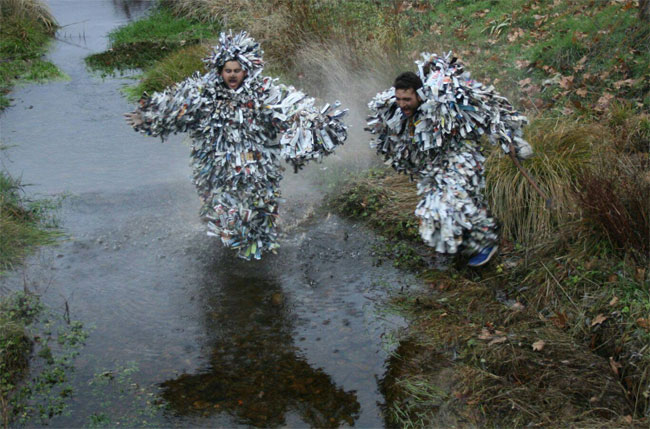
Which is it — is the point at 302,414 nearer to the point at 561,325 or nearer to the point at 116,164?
the point at 561,325

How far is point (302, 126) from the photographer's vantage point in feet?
19.3

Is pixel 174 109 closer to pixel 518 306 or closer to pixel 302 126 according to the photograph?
pixel 302 126

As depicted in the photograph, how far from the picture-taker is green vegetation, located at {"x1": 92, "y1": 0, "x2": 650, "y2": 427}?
4.41m

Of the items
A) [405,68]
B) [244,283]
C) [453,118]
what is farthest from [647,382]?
[405,68]

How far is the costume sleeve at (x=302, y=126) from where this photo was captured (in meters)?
5.82

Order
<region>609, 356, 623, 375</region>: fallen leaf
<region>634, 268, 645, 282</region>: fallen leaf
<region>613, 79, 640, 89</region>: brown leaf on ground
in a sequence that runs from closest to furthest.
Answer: <region>609, 356, 623, 375</region>: fallen leaf < <region>634, 268, 645, 282</region>: fallen leaf < <region>613, 79, 640, 89</region>: brown leaf on ground

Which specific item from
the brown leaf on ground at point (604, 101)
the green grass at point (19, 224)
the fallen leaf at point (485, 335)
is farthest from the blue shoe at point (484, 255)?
the green grass at point (19, 224)

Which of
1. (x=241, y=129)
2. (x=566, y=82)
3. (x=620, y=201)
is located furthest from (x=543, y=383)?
(x=566, y=82)

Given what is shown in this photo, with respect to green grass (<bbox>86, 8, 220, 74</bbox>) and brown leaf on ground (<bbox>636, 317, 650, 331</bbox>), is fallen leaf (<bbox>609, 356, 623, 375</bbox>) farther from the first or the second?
green grass (<bbox>86, 8, 220, 74</bbox>)

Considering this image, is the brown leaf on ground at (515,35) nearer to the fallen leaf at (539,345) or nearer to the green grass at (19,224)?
the green grass at (19,224)

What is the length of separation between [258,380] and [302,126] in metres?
2.06

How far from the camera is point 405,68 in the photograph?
885cm

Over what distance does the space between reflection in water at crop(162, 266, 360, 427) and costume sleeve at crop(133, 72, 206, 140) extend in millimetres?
1534

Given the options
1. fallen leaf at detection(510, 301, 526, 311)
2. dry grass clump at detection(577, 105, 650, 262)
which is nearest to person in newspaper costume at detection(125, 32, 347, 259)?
fallen leaf at detection(510, 301, 526, 311)
